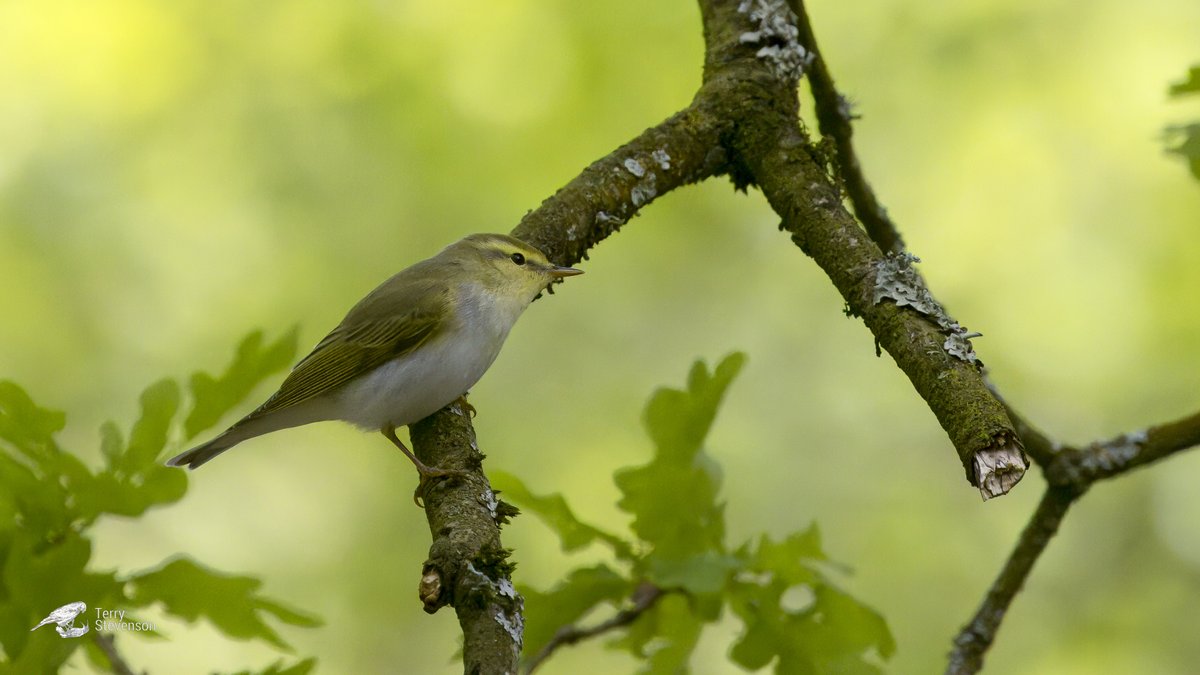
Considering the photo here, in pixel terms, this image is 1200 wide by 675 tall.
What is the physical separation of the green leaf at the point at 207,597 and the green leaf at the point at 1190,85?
2.21 meters

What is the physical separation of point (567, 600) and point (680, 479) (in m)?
0.39

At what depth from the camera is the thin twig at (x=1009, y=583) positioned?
302 cm

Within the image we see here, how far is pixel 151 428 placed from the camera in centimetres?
221

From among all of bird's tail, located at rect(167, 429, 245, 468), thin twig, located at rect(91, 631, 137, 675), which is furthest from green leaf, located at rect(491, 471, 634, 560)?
bird's tail, located at rect(167, 429, 245, 468)

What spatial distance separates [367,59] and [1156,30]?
497cm

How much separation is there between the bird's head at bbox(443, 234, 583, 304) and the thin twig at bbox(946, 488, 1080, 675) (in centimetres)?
152

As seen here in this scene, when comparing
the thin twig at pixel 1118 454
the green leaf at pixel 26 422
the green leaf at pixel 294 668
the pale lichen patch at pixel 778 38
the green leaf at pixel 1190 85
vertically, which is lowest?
the green leaf at pixel 294 668

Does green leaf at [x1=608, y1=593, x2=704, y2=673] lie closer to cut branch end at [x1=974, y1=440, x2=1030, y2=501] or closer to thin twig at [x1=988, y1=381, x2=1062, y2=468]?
thin twig at [x1=988, y1=381, x2=1062, y2=468]

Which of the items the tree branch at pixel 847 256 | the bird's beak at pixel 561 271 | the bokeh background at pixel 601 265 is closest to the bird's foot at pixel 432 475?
the bird's beak at pixel 561 271

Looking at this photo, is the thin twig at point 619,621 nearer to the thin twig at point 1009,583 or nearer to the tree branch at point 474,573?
the tree branch at point 474,573

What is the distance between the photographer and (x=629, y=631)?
2.80 m

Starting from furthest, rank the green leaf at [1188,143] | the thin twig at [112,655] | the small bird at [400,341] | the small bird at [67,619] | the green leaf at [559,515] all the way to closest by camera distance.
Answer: the small bird at [400,341]
the green leaf at [559,515]
the green leaf at [1188,143]
the thin twig at [112,655]
the small bird at [67,619]

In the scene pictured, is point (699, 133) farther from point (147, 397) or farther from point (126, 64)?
point (126, 64)

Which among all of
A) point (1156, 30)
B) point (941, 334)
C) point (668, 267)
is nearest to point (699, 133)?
point (941, 334)
